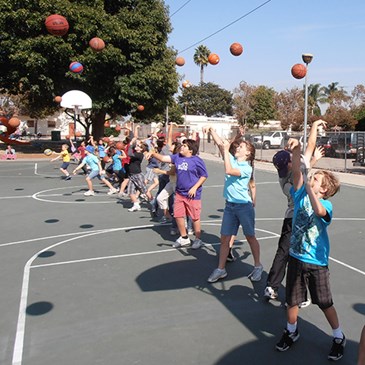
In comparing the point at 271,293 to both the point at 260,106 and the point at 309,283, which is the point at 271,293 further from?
the point at 260,106

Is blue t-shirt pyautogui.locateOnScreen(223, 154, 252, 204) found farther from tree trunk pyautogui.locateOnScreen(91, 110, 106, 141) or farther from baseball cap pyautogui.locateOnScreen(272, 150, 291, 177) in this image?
tree trunk pyautogui.locateOnScreen(91, 110, 106, 141)

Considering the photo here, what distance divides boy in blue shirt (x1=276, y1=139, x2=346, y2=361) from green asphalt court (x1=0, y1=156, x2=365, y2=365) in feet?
1.49

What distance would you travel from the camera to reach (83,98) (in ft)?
75.9

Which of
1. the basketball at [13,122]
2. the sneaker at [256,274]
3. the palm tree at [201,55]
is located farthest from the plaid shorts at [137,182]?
the palm tree at [201,55]

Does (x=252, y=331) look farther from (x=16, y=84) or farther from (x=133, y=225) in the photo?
(x=16, y=84)

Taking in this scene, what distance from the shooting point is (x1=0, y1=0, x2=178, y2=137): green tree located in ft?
76.3

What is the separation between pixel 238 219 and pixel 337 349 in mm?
1883

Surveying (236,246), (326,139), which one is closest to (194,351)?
(236,246)

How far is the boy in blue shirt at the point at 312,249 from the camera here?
126 inches

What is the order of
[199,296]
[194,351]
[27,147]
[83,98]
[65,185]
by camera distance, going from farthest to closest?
[27,147], [83,98], [65,185], [199,296], [194,351]

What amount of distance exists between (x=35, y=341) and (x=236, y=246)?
3.62 meters

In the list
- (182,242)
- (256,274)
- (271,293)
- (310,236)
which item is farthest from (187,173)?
(310,236)

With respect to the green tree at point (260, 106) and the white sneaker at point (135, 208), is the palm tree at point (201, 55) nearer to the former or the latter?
the green tree at point (260, 106)

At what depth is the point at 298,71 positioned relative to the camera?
14.8m
